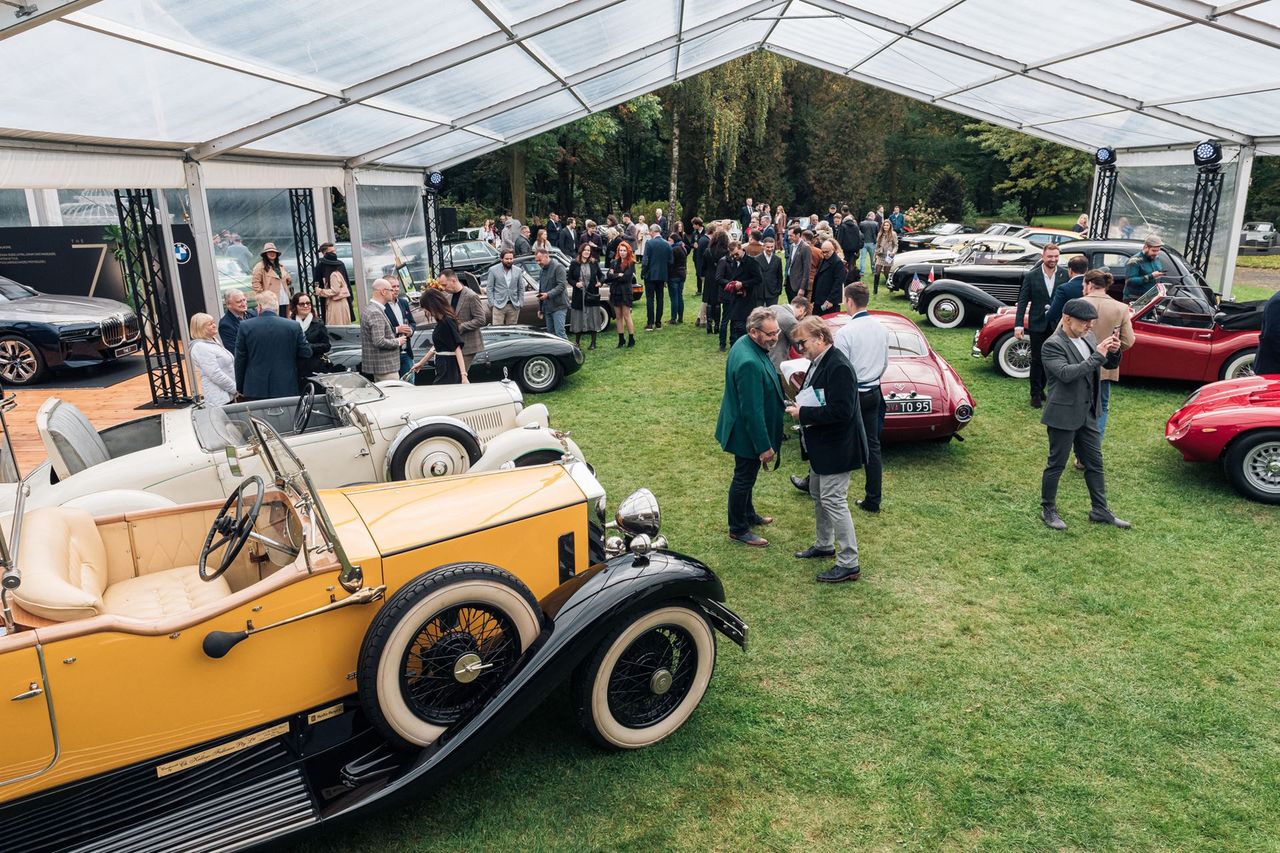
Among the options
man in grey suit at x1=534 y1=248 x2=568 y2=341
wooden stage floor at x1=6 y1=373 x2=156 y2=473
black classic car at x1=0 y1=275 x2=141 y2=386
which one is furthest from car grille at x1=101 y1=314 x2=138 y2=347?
man in grey suit at x1=534 y1=248 x2=568 y2=341

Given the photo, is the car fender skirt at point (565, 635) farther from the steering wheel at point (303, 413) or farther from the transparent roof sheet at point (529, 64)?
the transparent roof sheet at point (529, 64)

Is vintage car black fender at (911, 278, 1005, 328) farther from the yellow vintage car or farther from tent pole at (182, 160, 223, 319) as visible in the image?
the yellow vintage car

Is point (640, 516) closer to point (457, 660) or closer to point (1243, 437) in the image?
point (457, 660)

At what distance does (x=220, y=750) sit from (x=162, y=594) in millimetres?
876

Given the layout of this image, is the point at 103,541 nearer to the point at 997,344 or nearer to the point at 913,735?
the point at 913,735

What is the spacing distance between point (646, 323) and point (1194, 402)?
9784 millimetres

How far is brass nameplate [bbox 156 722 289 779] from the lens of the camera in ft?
10.9

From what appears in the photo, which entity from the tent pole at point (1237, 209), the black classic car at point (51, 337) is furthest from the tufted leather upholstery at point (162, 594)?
the tent pole at point (1237, 209)

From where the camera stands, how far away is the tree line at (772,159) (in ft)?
110

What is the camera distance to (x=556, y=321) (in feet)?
42.3

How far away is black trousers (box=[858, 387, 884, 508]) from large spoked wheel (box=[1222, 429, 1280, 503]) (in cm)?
310

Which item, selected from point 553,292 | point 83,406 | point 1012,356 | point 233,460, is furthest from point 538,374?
point 1012,356

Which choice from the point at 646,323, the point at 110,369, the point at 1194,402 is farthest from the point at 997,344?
the point at 110,369

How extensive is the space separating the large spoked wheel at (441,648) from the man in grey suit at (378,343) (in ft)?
17.5
